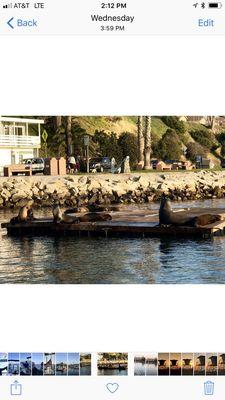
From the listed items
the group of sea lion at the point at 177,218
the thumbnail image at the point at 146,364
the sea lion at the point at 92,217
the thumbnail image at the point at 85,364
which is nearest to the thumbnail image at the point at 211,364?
the thumbnail image at the point at 146,364

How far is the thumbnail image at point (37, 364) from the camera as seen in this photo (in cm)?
584

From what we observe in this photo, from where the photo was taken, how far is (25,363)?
5.91 meters

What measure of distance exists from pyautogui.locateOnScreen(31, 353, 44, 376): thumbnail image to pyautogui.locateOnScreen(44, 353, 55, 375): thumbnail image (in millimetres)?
23

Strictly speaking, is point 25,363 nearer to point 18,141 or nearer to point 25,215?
point 25,215

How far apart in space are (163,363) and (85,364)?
50 centimetres

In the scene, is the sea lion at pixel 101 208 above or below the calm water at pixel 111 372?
above

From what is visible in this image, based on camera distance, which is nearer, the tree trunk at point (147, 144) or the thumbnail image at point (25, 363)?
Answer: the thumbnail image at point (25, 363)

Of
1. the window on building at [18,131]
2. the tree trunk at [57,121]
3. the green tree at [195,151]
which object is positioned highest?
the tree trunk at [57,121]

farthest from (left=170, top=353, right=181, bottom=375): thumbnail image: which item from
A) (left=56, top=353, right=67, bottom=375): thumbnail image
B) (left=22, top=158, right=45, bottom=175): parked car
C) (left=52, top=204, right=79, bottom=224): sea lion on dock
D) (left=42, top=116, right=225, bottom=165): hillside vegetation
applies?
(left=22, top=158, right=45, bottom=175): parked car

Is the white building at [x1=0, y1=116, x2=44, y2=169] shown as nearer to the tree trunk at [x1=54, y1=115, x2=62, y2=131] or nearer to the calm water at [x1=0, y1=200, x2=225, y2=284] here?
the tree trunk at [x1=54, y1=115, x2=62, y2=131]

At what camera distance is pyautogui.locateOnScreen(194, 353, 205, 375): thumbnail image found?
5.82m

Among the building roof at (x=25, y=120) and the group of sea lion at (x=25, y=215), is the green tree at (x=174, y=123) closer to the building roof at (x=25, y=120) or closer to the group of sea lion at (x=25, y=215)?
the building roof at (x=25, y=120)
